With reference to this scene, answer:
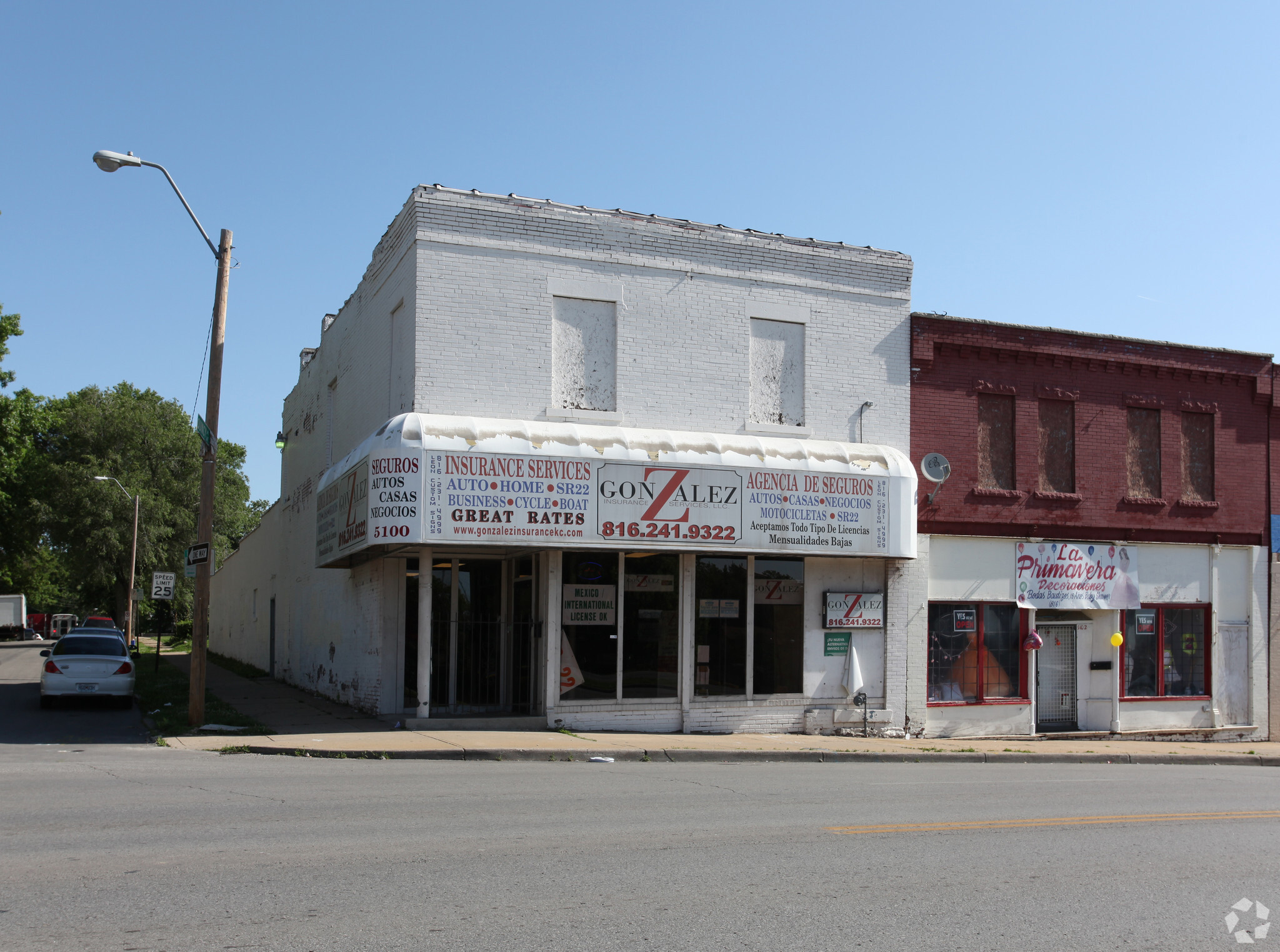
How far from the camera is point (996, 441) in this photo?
2047 centimetres

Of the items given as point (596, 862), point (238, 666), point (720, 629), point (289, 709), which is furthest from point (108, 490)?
point (596, 862)

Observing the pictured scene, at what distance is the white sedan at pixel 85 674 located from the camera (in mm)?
19688

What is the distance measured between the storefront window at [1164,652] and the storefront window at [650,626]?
9.43m

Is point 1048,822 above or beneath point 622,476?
beneath

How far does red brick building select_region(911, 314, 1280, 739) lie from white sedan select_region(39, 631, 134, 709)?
14.3m

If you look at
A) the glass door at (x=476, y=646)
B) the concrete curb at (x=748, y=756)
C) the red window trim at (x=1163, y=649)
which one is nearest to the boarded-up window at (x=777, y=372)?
the glass door at (x=476, y=646)

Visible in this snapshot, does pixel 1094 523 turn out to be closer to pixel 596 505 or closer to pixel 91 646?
pixel 596 505

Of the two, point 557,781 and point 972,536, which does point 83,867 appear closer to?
point 557,781

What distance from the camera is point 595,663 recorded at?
17250 millimetres

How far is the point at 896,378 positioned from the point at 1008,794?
363 inches

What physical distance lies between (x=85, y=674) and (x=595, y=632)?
9.47 m

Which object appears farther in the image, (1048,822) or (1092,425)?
(1092,425)

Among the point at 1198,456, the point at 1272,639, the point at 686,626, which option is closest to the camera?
the point at 686,626

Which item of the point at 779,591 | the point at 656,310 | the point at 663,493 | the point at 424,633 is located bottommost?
the point at 424,633
